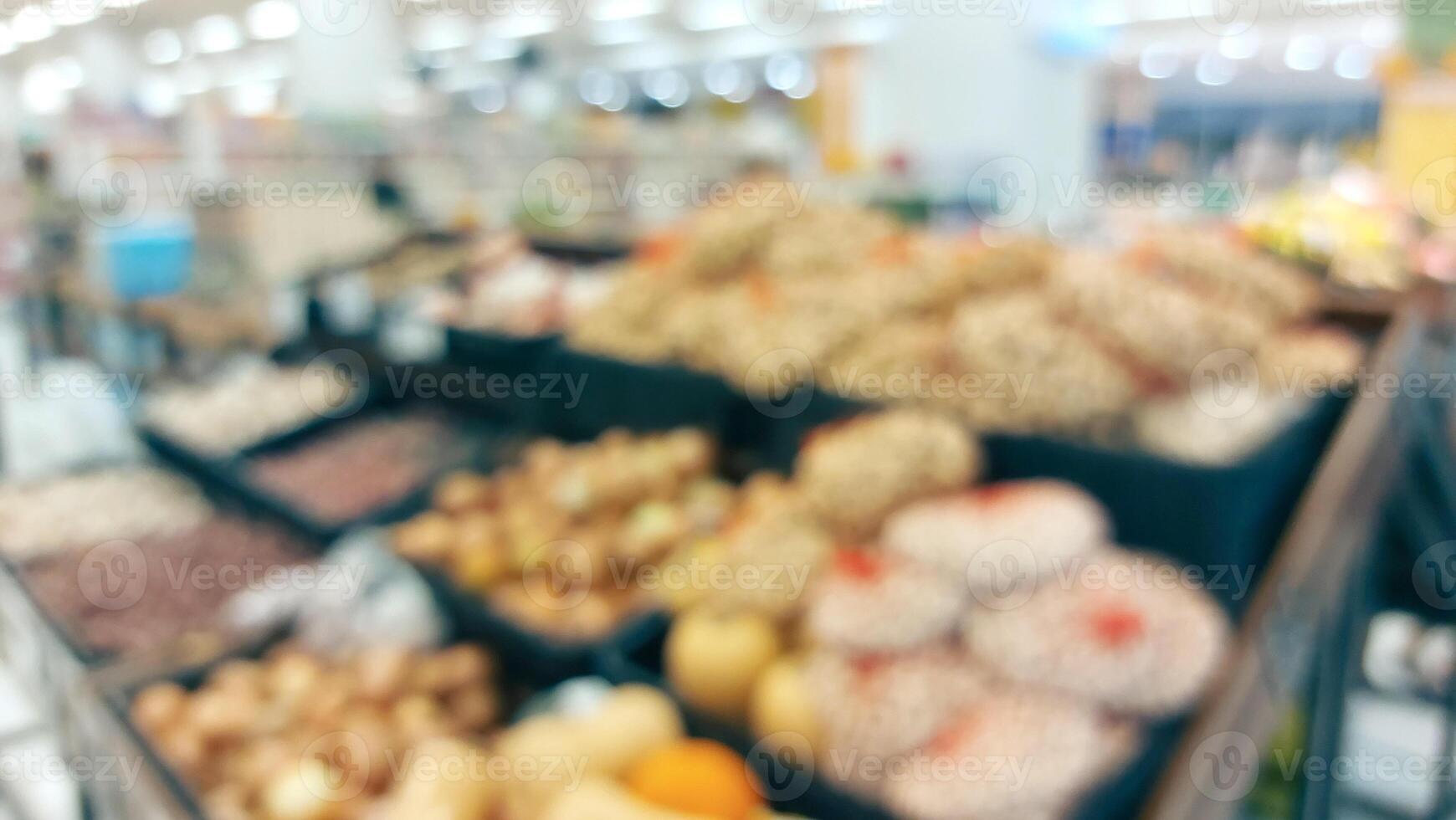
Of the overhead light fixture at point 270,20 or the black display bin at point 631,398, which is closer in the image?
the black display bin at point 631,398

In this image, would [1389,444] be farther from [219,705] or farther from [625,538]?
[219,705]

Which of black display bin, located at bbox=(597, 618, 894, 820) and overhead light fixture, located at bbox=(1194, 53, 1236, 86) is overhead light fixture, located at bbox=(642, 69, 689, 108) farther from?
black display bin, located at bbox=(597, 618, 894, 820)

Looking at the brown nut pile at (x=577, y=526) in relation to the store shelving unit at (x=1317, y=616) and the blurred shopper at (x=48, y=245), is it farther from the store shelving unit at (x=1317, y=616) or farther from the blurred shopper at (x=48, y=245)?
the blurred shopper at (x=48, y=245)

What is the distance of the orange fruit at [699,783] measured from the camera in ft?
3.32

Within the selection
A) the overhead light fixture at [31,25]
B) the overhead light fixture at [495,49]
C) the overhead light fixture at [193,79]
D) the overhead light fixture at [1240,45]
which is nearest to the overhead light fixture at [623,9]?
the overhead light fixture at [495,49]

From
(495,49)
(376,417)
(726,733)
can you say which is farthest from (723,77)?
(726,733)

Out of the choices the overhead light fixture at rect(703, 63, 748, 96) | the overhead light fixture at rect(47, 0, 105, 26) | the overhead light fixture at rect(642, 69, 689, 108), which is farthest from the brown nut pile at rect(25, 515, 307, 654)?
the overhead light fixture at rect(642, 69, 689, 108)

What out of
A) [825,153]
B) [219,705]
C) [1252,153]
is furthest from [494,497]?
[1252,153]

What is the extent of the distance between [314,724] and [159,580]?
2.86ft

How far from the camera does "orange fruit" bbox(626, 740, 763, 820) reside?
101 cm

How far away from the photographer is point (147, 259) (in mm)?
4152

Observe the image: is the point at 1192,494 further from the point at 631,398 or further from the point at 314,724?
the point at 314,724

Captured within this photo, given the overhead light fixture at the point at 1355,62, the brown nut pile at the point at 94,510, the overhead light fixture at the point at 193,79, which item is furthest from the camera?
the overhead light fixture at the point at 193,79

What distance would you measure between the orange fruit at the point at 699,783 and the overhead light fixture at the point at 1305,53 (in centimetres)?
1541
